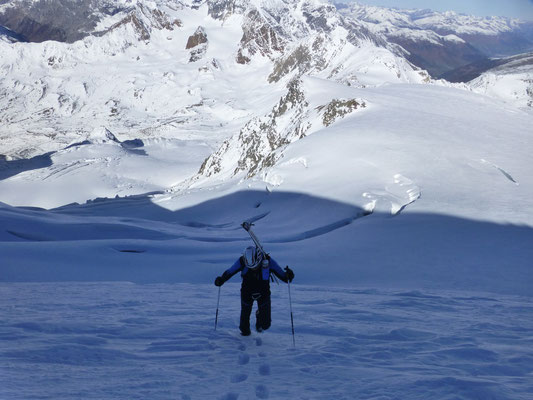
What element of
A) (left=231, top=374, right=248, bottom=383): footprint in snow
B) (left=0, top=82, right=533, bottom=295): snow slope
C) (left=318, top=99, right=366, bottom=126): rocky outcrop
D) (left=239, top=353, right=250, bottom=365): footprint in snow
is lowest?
(left=231, top=374, right=248, bottom=383): footprint in snow

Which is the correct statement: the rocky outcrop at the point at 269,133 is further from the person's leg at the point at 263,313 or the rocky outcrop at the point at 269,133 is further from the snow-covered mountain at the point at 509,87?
the snow-covered mountain at the point at 509,87

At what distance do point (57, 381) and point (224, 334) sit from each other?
9.16 ft

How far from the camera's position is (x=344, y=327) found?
8.27 meters

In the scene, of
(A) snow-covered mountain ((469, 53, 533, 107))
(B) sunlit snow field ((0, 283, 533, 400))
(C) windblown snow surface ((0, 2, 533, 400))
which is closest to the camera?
(B) sunlit snow field ((0, 283, 533, 400))

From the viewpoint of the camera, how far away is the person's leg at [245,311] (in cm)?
768

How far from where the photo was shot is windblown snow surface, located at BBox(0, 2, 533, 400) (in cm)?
591

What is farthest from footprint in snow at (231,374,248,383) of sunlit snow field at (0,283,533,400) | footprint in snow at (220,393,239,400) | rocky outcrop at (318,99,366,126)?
rocky outcrop at (318,99,366,126)

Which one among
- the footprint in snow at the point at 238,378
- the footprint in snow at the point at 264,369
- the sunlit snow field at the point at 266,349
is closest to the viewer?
the sunlit snow field at the point at 266,349

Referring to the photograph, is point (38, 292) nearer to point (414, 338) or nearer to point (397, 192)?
point (414, 338)

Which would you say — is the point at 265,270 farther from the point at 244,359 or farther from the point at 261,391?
the point at 261,391

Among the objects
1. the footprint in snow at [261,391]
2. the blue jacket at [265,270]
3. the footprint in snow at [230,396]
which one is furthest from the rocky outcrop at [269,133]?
the footprint in snow at [230,396]

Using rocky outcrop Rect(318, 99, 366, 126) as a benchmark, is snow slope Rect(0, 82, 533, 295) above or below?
below

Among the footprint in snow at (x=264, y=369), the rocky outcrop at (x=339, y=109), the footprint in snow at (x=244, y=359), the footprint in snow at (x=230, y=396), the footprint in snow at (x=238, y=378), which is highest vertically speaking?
the rocky outcrop at (x=339, y=109)

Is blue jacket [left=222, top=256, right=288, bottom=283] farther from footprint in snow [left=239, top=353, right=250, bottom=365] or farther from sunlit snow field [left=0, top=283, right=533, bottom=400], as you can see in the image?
footprint in snow [left=239, top=353, right=250, bottom=365]
